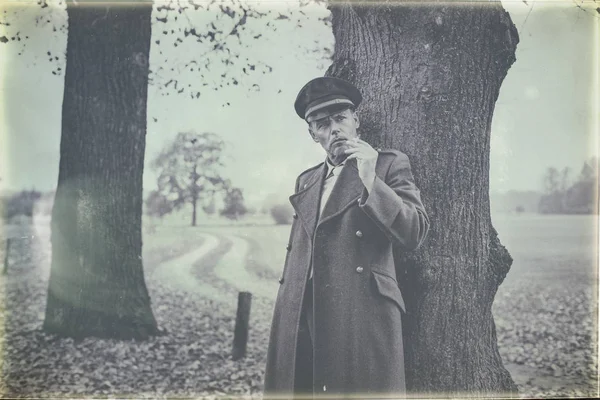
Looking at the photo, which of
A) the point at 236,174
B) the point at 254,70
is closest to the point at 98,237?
the point at 236,174

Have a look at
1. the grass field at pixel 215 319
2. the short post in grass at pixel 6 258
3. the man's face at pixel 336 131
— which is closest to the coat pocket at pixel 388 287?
the man's face at pixel 336 131

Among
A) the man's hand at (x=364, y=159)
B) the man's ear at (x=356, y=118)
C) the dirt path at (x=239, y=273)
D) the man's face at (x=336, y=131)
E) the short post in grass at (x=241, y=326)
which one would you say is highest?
the man's ear at (x=356, y=118)

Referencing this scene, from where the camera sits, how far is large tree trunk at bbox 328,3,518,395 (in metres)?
2.97

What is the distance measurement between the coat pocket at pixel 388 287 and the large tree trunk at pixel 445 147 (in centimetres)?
24

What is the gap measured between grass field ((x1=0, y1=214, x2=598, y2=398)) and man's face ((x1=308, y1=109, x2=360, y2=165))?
4.28 feet

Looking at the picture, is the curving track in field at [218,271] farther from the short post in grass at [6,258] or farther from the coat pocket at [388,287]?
the coat pocket at [388,287]

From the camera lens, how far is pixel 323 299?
8.91 feet

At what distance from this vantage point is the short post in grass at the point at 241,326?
4434 millimetres

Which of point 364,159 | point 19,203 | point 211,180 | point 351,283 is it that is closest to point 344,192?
point 364,159

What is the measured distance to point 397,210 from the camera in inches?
98.7

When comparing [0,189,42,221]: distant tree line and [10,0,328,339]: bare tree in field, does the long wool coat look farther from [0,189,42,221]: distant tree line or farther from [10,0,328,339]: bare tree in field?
[0,189,42,221]: distant tree line

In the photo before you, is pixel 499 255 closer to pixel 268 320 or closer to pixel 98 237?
pixel 268 320

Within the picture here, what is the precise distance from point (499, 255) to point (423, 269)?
0.60m

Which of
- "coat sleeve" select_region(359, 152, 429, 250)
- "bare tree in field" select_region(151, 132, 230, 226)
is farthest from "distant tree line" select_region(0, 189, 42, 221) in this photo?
"coat sleeve" select_region(359, 152, 429, 250)
